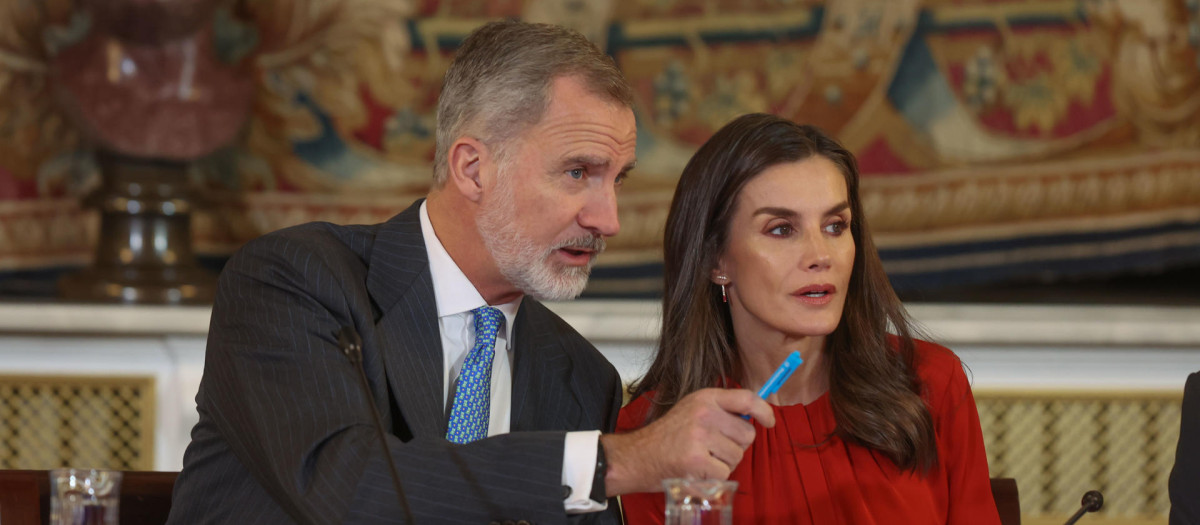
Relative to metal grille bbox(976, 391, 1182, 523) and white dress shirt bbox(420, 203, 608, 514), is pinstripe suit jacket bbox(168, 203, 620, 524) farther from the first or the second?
metal grille bbox(976, 391, 1182, 523)

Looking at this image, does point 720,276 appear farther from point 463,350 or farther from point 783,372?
point 783,372

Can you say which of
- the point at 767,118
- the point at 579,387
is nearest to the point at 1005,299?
the point at 767,118

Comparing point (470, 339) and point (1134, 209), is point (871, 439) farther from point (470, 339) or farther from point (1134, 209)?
point (1134, 209)

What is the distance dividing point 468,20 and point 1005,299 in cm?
186

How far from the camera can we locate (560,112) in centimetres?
228

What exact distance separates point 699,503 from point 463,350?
0.96 metres

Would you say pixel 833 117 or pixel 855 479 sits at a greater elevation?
pixel 833 117

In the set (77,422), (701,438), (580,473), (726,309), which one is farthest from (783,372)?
(77,422)

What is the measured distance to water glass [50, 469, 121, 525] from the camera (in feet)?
5.12

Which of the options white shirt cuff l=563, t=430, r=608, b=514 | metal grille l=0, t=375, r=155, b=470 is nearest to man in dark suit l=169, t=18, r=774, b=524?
white shirt cuff l=563, t=430, r=608, b=514

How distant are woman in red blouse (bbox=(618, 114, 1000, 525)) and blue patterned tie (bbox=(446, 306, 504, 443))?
1.48 feet

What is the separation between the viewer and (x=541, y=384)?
2.44m

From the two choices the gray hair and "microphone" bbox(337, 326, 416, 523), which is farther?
the gray hair

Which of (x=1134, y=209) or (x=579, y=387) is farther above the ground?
(x=1134, y=209)
